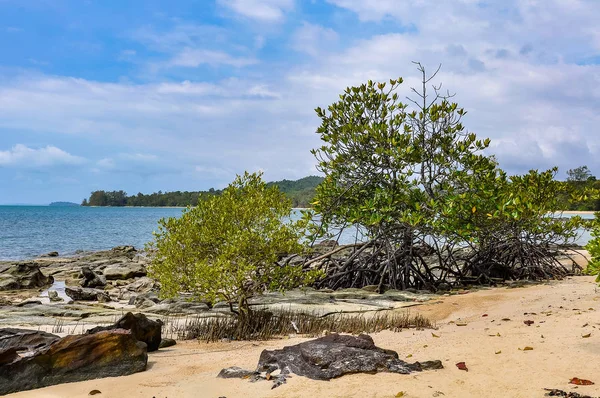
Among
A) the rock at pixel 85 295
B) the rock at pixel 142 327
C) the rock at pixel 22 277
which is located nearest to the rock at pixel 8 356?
the rock at pixel 142 327

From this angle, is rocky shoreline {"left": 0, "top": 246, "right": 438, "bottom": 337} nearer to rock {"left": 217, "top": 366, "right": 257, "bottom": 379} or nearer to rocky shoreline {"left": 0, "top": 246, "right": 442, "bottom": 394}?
rocky shoreline {"left": 0, "top": 246, "right": 442, "bottom": 394}

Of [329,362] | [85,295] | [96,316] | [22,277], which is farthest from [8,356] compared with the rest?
[22,277]

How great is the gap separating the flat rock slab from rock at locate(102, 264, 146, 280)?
55.0 ft

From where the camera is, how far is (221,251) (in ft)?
31.2

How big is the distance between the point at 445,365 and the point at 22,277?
17.8 meters

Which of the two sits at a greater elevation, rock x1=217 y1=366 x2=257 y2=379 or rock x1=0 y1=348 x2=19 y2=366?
rock x1=0 y1=348 x2=19 y2=366

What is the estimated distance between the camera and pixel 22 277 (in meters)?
19.1

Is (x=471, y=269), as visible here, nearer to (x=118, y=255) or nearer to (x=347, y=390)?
(x=347, y=390)

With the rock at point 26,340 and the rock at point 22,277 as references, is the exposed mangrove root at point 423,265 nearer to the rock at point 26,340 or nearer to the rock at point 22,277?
the rock at point 26,340

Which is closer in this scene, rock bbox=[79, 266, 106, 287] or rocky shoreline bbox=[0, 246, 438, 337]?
rocky shoreline bbox=[0, 246, 438, 337]

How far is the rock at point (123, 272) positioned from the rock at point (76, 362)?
51.7 feet

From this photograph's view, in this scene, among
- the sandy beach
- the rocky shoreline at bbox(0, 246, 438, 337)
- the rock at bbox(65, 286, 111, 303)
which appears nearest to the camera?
the sandy beach

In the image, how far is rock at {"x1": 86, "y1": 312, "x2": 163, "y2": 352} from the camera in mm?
7215

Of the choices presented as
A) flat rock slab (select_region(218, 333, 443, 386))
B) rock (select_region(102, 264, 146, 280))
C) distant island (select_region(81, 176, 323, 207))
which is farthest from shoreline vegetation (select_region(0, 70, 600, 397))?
distant island (select_region(81, 176, 323, 207))
